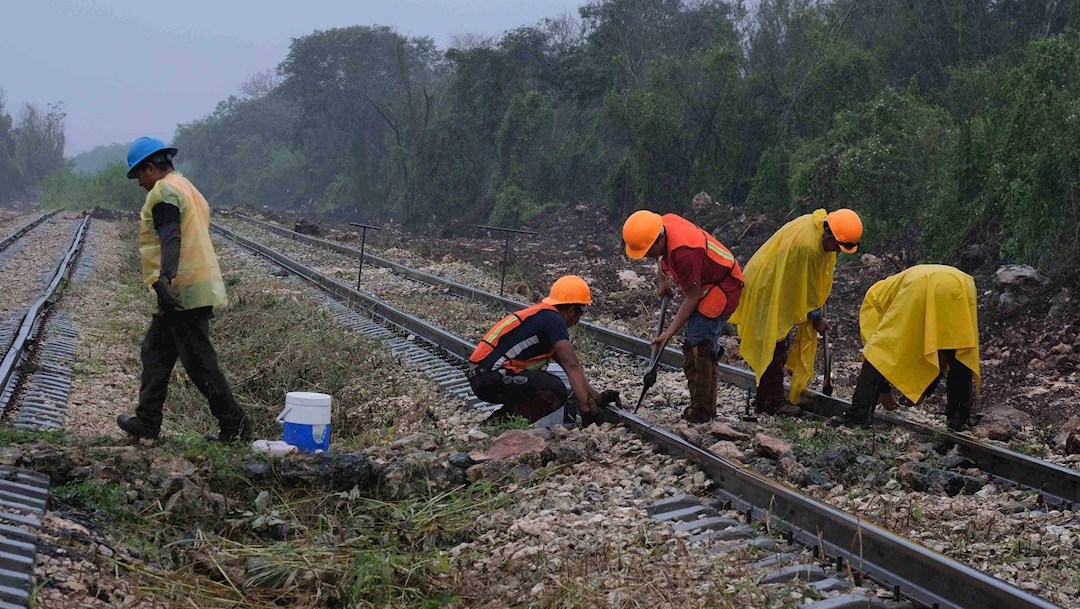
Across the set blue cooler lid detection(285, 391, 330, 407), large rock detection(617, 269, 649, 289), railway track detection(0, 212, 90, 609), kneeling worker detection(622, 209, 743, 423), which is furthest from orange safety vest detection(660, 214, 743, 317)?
large rock detection(617, 269, 649, 289)

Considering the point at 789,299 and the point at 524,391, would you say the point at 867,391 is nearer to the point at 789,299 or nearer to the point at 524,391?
the point at 789,299

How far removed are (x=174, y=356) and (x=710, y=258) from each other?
10.7ft

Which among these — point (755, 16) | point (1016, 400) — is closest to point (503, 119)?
point (755, 16)

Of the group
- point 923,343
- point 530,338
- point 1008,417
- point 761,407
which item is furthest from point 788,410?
point 530,338

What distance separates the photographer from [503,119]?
124ft

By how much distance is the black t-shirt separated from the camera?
20.1 feet

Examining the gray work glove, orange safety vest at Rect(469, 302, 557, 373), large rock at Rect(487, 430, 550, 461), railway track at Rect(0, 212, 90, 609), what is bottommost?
railway track at Rect(0, 212, 90, 609)

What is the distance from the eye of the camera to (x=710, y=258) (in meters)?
6.58

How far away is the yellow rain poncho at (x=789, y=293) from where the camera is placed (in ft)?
22.5

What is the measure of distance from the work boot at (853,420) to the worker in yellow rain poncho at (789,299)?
30 centimetres

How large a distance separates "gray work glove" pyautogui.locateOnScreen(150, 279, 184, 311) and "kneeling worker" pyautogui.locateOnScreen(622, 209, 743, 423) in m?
2.59

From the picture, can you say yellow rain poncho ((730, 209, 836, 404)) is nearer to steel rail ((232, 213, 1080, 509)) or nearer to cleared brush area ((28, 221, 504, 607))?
steel rail ((232, 213, 1080, 509))

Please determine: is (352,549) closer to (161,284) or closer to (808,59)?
(161,284)

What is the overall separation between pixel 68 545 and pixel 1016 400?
7.41 metres
